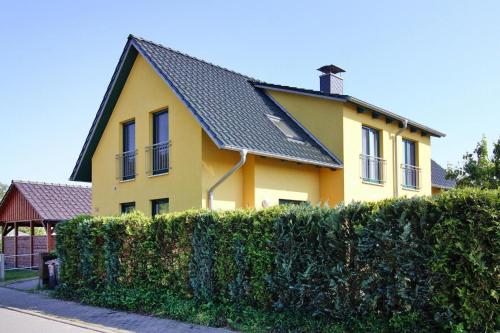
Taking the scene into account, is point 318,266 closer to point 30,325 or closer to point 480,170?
point 30,325

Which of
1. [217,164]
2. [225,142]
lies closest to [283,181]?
[217,164]

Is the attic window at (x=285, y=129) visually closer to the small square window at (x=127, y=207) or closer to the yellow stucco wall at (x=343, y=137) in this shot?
the yellow stucco wall at (x=343, y=137)

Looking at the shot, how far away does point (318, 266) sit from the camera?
8.19 m

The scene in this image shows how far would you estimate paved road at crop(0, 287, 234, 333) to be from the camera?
9195 mm

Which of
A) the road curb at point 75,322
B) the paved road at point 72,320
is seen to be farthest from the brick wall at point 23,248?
the road curb at point 75,322

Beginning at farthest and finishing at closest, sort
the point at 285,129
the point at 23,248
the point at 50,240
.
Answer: the point at 23,248
the point at 50,240
the point at 285,129

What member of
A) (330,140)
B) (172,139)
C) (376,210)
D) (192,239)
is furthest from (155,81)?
(376,210)

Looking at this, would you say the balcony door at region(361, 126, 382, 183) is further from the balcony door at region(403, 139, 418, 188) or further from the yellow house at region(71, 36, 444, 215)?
the balcony door at region(403, 139, 418, 188)

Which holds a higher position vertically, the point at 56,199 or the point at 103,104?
the point at 103,104

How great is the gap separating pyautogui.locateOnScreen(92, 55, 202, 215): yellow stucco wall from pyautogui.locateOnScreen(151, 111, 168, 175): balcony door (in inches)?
7.4

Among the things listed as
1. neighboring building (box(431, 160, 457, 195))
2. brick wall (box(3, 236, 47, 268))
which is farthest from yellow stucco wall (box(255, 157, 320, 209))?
brick wall (box(3, 236, 47, 268))

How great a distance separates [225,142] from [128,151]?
210 inches

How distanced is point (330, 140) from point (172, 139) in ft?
16.5

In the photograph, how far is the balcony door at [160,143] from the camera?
1502 cm
